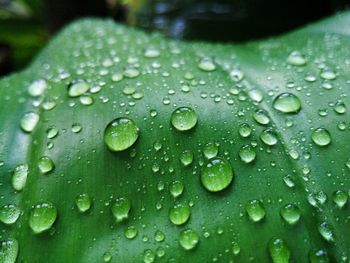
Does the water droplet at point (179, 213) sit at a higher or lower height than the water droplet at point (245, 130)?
lower

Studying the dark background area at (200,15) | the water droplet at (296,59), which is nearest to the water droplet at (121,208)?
the water droplet at (296,59)

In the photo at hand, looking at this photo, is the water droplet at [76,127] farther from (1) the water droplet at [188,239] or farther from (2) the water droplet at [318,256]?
(2) the water droplet at [318,256]

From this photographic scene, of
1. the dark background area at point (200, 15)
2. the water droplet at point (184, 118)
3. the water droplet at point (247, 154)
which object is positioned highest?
the water droplet at point (247, 154)

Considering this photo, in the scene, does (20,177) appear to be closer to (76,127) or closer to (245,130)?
(76,127)

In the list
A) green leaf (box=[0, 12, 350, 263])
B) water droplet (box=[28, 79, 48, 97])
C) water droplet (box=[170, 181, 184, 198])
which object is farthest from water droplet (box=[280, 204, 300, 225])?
water droplet (box=[28, 79, 48, 97])

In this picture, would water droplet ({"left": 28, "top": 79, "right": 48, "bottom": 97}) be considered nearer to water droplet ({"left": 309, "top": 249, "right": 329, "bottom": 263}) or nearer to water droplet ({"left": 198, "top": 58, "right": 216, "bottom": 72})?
water droplet ({"left": 198, "top": 58, "right": 216, "bottom": 72})

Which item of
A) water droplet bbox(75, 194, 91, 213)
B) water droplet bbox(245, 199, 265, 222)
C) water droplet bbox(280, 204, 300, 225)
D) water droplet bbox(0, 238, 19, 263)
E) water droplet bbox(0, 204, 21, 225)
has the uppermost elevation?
water droplet bbox(280, 204, 300, 225)
